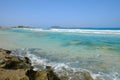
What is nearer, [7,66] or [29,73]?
[29,73]

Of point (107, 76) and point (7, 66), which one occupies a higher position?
point (7, 66)

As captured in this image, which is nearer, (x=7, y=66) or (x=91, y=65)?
(x=7, y=66)

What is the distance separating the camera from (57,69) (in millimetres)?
6738

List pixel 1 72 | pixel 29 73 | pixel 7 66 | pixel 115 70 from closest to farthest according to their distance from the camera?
pixel 1 72 < pixel 29 73 < pixel 7 66 < pixel 115 70

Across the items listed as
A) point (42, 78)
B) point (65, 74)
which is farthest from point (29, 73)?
point (65, 74)

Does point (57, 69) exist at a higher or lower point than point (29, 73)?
lower

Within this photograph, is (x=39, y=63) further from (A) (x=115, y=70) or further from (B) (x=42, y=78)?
(A) (x=115, y=70)

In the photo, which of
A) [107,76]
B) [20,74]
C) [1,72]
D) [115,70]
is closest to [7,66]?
[1,72]

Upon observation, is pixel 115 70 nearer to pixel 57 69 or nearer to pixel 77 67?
pixel 77 67

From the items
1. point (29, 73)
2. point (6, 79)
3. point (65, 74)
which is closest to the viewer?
point (6, 79)

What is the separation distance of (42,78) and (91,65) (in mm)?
3334

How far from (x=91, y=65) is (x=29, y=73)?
348 centimetres

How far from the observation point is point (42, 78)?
4.75 m

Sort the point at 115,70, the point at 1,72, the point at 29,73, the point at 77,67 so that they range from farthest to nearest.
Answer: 1. the point at 77,67
2. the point at 115,70
3. the point at 29,73
4. the point at 1,72
